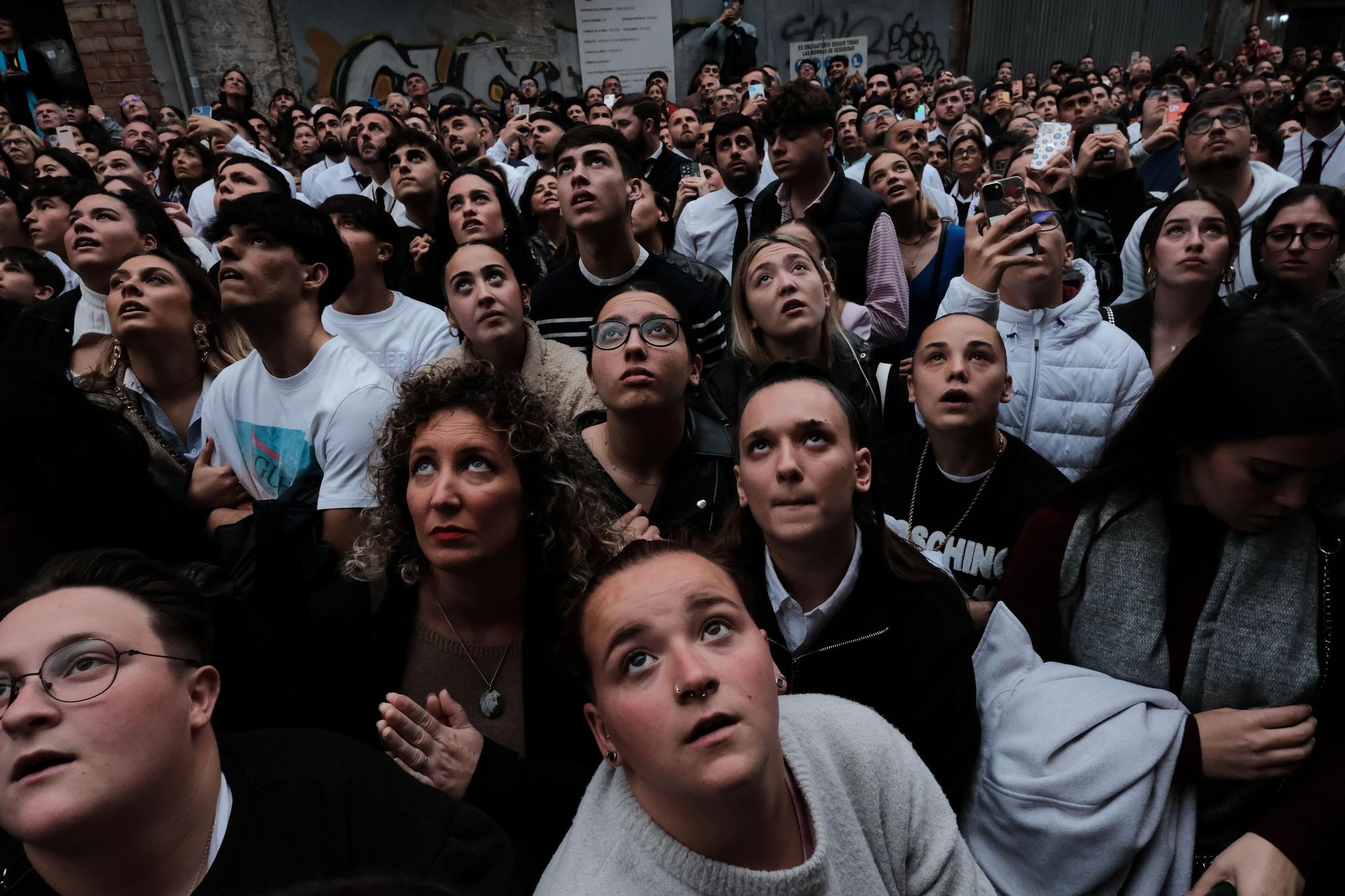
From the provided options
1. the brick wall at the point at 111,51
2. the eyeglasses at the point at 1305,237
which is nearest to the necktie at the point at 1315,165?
the eyeglasses at the point at 1305,237

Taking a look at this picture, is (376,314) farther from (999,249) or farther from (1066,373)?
A: (1066,373)

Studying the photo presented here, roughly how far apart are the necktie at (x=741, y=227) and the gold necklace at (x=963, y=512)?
8.67 feet

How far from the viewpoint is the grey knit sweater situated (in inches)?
48.5

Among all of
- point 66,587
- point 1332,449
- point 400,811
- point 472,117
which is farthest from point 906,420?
point 472,117

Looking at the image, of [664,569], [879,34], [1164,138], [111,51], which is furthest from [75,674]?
[879,34]

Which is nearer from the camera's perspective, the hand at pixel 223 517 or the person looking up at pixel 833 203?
the hand at pixel 223 517

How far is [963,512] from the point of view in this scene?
2.42m

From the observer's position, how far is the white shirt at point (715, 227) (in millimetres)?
4992

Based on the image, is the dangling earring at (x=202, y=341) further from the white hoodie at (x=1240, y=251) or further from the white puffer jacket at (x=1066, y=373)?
the white hoodie at (x=1240, y=251)

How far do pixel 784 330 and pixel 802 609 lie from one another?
142 centimetres

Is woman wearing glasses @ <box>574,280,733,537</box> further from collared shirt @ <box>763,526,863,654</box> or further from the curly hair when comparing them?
collared shirt @ <box>763,526,863,654</box>

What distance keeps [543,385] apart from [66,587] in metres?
1.86

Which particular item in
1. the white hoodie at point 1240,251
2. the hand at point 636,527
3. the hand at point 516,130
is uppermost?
the hand at point 516,130

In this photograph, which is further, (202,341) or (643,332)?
(202,341)
